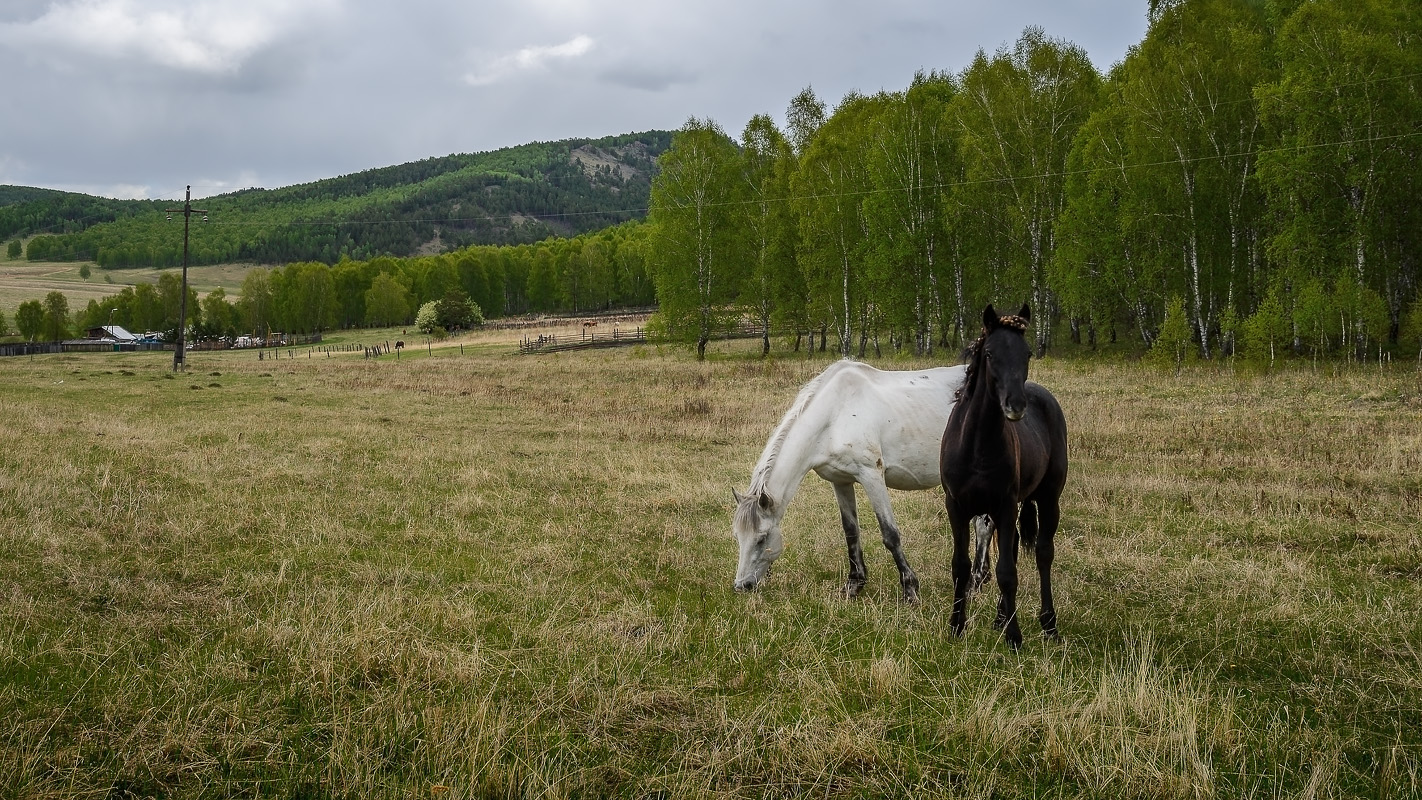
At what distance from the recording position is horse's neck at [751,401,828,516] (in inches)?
277

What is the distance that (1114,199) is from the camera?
28.8m

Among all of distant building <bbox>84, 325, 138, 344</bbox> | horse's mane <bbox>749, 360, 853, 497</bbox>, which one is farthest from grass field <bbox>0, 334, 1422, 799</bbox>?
distant building <bbox>84, 325, 138, 344</bbox>

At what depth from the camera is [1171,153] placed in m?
26.3

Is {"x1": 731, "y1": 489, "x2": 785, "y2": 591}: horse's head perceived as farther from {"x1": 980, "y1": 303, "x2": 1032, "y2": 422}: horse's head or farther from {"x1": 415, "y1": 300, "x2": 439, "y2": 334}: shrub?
{"x1": 415, "y1": 300, "x2": 439, "y2": 334}: shrub

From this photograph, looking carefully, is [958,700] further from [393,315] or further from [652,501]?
[393,315]

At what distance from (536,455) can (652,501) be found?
4740mm

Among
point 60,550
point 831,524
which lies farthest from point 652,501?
point 60,550

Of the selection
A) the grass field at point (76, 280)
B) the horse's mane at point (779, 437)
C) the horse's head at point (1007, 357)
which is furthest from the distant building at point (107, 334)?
the horse's head at point (1007, 357)

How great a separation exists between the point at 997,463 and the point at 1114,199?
27.9 metres

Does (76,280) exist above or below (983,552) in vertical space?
above

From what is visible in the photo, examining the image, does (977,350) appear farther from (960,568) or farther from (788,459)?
(788,459)

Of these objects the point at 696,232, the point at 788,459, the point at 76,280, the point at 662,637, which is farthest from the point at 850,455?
the point at 76,280

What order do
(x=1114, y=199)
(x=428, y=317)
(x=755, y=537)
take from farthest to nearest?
(x=428, y=317), (x=1114, y=199), (x=755, y=537)

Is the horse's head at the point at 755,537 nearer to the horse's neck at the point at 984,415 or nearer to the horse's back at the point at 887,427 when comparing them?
the horse's back at the point at 887,427
